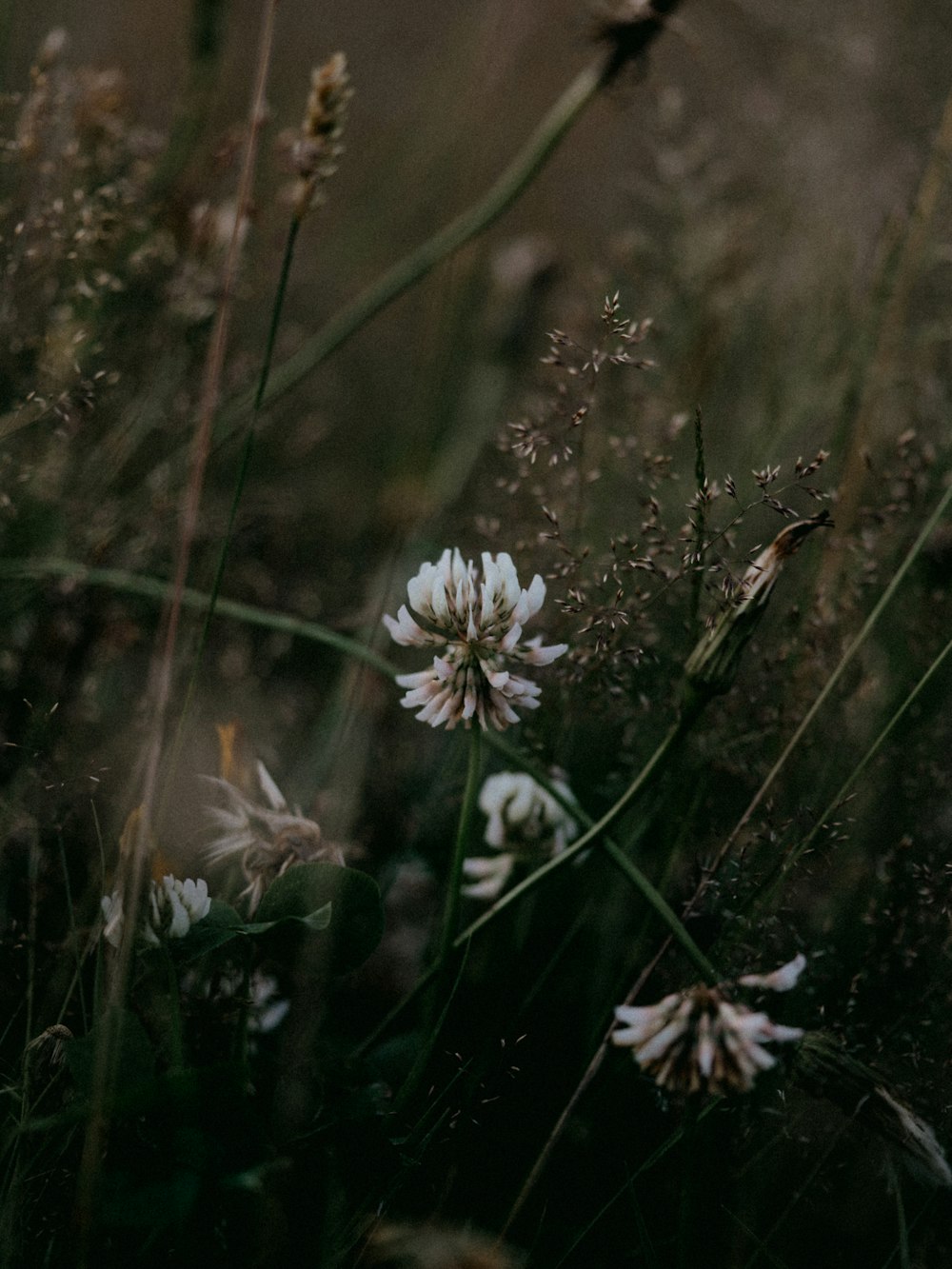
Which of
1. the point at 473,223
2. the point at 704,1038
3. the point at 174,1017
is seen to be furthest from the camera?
the point at 473,223

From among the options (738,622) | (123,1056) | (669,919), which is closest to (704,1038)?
(669,919)

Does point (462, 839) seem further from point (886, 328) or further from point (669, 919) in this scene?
point (886, 328)

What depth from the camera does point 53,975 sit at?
2.51ft

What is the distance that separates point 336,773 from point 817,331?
3.38 feet

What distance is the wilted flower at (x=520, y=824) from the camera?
88 cm

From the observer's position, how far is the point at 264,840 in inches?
29.9

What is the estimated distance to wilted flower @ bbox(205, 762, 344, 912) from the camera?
0.75m

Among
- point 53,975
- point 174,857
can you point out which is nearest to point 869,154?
point 174,857

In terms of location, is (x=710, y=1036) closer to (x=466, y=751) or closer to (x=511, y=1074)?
(x=511, y=1074)

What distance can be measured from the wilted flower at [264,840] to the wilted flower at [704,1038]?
26 cm

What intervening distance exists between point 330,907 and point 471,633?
216 millimetres

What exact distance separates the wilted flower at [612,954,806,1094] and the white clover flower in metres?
0.20

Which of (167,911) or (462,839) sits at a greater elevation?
(462,839)

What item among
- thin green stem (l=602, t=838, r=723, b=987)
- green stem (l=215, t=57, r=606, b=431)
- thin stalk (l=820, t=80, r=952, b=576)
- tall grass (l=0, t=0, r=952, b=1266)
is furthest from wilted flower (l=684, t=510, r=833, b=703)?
green stem (l=215, t=57, r=606, b=431)
